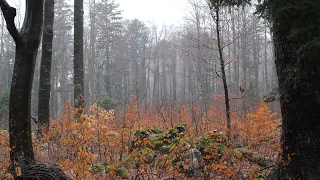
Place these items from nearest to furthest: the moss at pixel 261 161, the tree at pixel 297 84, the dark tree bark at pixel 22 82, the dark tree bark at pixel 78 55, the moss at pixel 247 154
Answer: the tree at pixel 297 84, the dark tree bark at pixel 22 82, the moss at pixel 261 161, the moss at pixel 247 154, the dark tree bark at pixel 78 55

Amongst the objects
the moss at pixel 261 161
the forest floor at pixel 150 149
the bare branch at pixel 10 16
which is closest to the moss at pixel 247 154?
the forest floor at pixel 150 149

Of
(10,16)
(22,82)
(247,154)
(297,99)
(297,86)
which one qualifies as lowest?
(247,154)

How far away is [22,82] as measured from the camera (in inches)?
137

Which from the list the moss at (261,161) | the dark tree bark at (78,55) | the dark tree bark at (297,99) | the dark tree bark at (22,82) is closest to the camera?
the dark tree bark at (297,99)

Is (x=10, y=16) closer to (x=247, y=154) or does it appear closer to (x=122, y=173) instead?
(x=122, y=173)

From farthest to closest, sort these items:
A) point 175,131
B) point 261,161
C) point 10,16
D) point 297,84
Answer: point 175,131
point 261,161
point 10,16
point 297,84

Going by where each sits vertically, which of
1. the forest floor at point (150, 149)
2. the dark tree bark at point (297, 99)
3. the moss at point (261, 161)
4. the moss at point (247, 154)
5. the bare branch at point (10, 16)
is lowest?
the moss at point (261, 161)

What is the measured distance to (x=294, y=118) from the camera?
288cm

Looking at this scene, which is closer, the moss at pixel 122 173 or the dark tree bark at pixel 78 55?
the moss at pixel 122 173

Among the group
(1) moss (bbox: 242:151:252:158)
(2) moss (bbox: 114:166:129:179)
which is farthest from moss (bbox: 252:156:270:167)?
(2) moss (bbox: 114:166:129:179)

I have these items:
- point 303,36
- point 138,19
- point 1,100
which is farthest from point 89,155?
point 138,19

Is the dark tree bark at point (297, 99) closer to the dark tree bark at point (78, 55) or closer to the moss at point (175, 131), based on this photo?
the moss at point (175, 131)

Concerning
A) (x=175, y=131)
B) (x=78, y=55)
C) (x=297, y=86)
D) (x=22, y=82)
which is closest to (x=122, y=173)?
(x=175, y=131)

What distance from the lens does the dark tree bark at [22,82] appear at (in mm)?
3412
